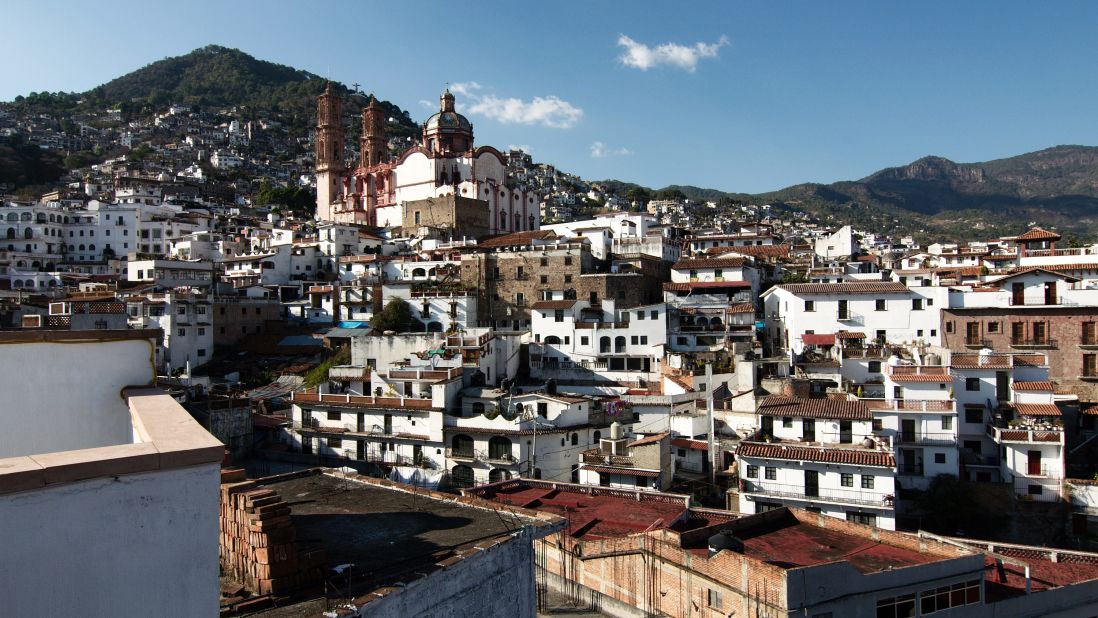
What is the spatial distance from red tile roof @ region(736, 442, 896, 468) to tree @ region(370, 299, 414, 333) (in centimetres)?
2173

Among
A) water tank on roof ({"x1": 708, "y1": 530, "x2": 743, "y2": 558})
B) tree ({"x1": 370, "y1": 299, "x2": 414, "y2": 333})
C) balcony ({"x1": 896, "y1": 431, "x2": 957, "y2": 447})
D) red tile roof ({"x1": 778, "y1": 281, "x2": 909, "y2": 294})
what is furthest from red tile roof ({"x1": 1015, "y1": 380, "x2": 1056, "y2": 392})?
tree ({"x1": 370, "y1": 299, "x2": 414, "y2": 333})

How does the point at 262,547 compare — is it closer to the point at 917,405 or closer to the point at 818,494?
the point at 818,494

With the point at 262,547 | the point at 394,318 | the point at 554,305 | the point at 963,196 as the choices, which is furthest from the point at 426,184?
the point at 963,196

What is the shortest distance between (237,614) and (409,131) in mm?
142636

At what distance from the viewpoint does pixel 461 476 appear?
24672 millimetres

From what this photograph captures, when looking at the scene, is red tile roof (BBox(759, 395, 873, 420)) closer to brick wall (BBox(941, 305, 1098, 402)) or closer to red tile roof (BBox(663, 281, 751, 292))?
brick wall (BBox(941, 305, 1098, 402))

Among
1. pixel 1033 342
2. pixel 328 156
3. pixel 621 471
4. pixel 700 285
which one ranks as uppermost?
pixel 328 156

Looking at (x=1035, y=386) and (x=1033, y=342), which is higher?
(x=1033, y=342)

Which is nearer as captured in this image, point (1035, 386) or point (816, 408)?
point (816, 408)

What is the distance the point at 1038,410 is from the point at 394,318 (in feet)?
Result: 95.0

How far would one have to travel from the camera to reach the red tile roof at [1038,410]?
23.2 meters

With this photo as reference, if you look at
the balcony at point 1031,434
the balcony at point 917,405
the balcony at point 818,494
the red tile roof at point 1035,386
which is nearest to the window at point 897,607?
the balcony at point 818,494

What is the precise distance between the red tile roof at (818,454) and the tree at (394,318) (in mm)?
21726

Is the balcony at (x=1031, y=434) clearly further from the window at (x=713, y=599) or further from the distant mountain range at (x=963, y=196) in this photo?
the distant mountain range at (x=963, y=196)
